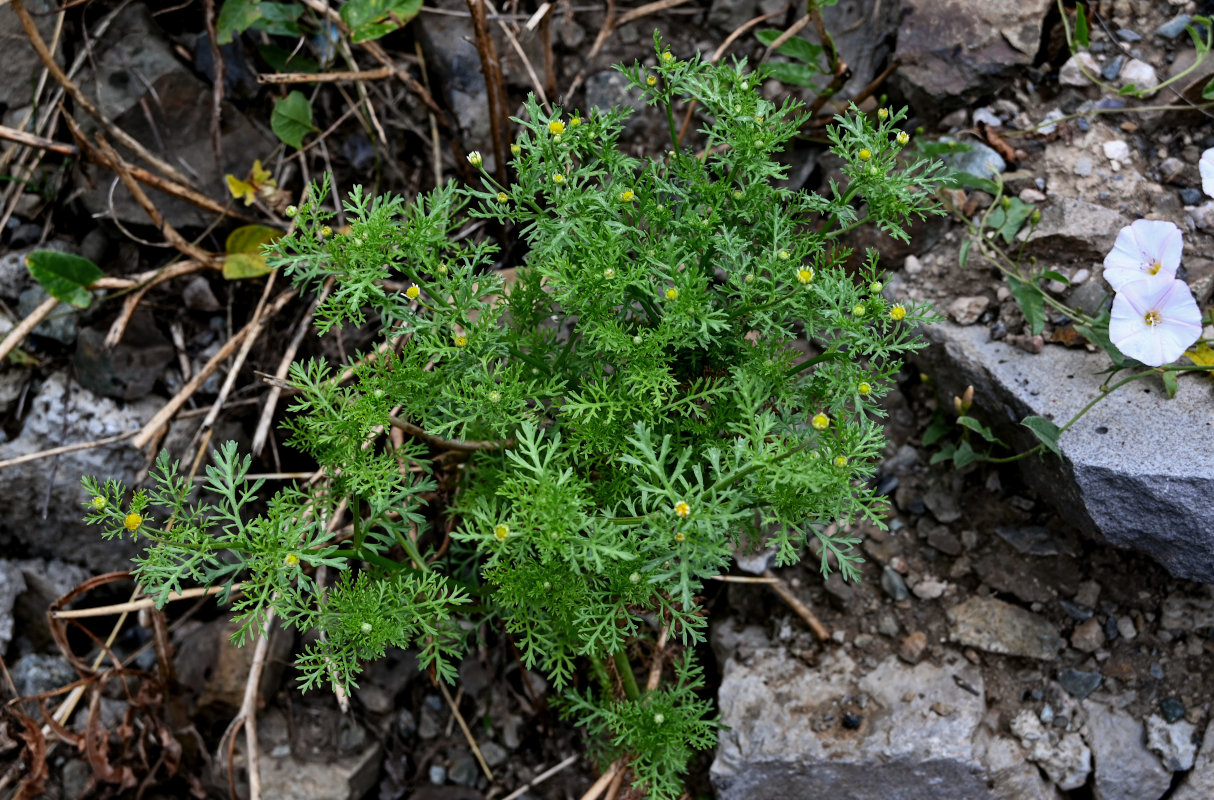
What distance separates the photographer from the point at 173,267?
128 inches

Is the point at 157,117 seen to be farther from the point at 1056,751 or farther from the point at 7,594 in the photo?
the point at 1056,751

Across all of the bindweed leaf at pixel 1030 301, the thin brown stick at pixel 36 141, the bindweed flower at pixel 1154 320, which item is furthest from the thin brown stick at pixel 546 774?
the thin brown stick at pixel 36 141

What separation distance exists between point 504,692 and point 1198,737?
207 centimetres

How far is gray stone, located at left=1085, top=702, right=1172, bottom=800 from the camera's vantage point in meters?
2.58

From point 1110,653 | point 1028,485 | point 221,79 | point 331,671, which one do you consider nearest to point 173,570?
point 331,671

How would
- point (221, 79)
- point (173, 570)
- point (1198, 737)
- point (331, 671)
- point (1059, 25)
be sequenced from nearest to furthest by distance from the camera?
1. point (173, 570)
2. point (331, 671)
3. point (1198, 737)
4. point (1059, 25)
5. point (221, 79)

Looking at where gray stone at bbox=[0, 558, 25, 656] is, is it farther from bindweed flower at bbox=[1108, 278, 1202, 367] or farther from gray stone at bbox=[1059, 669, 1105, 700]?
bindweed flower at bbox=[1108, 278, 1202, 367]

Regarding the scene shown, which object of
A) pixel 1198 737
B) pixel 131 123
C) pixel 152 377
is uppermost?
pixel 131 123

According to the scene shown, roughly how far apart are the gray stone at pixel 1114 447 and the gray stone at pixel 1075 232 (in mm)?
320

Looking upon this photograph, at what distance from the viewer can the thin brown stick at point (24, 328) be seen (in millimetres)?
3096

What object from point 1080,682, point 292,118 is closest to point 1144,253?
point 1080,682

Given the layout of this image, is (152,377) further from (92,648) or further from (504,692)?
(504,692)

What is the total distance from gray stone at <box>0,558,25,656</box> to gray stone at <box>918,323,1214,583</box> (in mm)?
3243

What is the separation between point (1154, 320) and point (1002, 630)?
984mm
